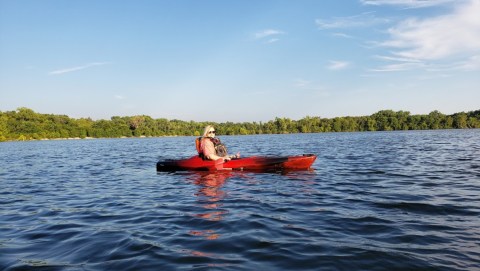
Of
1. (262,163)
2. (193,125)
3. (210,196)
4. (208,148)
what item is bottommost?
(210,196)

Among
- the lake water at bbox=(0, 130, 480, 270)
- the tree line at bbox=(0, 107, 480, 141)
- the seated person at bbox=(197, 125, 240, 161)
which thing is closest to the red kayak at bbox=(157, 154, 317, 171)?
the seated person at bbox=(197, 125, 240, 161)

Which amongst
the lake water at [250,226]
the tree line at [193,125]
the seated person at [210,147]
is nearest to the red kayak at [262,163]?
the seated person at [210,147]

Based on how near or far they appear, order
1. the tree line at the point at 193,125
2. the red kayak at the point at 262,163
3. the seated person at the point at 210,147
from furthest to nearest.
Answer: the tree line at the point at 193,125, the red kayak at the point at 262,163, the seated person at the point at 210,147

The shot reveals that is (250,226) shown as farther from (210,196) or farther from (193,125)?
(193,125)

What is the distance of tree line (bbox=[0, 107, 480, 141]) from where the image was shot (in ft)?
362

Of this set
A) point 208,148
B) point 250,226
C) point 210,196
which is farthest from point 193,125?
point 250,226

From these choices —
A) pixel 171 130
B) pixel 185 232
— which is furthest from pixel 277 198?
pixel 171 130

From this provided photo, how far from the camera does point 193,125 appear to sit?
516 ft

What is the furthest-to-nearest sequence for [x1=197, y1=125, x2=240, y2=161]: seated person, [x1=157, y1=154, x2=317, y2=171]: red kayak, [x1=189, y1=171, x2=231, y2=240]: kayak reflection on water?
1. [x1=157, y1=154, x2=317, y2=171]: red kayak
2. [x1=197, y1=125, x2=240, y2=161]: seated person
3. [x1=189, y1=171, x2=231, y2=240]: kayak reflection on water

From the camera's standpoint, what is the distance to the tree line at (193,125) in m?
110

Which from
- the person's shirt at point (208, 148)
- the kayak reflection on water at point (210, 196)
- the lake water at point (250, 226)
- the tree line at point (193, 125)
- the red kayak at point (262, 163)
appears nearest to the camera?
the lake water at point (250, 226)

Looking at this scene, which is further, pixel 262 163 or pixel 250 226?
pixel 262 163

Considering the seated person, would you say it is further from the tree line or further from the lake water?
the tree line

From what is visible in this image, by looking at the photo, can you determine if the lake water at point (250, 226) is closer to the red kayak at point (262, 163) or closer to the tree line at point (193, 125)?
the red kayak at point (262, 163)
